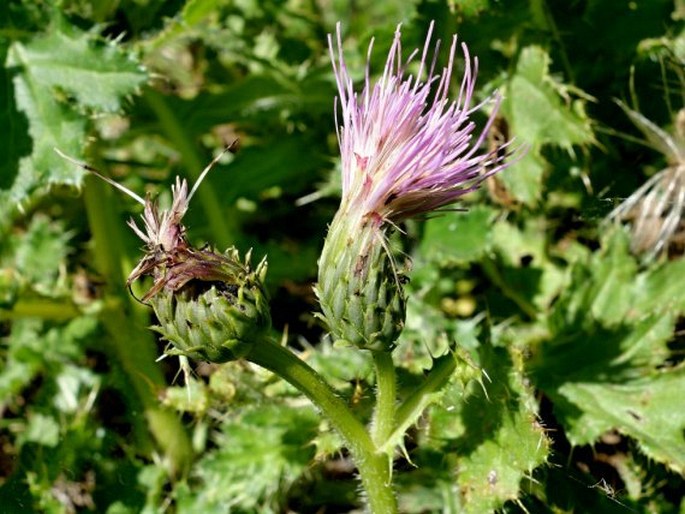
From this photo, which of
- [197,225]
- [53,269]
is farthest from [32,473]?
[197,225]

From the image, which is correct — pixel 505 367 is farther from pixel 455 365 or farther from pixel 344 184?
pixel 344 184

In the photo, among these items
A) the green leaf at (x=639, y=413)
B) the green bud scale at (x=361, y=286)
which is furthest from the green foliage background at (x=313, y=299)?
the green bud scale at (x=361, y=286)

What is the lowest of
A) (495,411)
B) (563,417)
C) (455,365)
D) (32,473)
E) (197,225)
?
(32,473)

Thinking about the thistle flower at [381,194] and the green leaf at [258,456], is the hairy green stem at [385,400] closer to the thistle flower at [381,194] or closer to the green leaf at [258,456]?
the thistle flower at [381,194]

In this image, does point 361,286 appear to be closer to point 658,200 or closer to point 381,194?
point 381,194

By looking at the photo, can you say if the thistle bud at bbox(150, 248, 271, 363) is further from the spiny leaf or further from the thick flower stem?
the spiny leaf

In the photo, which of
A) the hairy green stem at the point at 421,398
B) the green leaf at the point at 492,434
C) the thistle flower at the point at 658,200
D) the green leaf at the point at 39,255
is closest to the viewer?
the hairy green stem at the point at 421,398

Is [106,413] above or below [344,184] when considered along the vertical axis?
below

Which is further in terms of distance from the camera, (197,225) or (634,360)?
(197,225)
